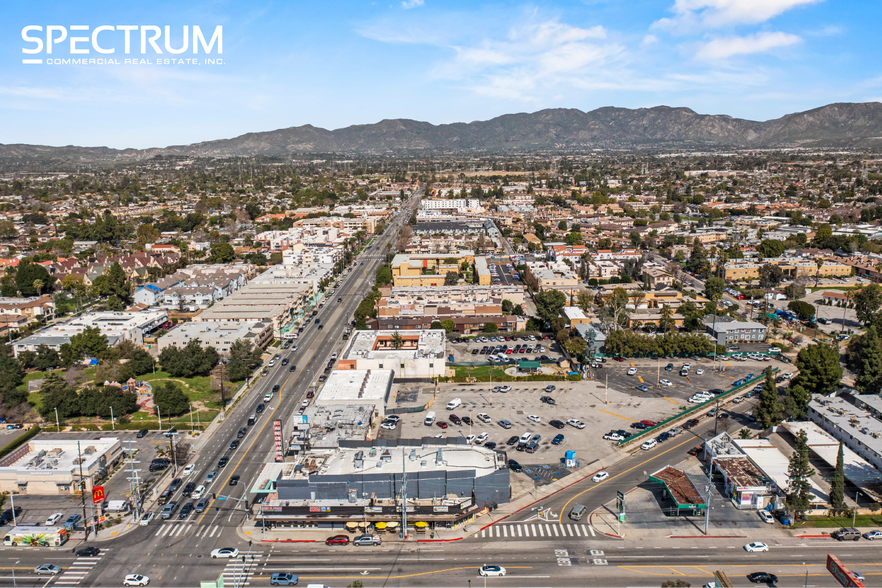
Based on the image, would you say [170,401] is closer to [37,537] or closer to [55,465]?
[55,465]

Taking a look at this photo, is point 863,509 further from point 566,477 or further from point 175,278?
point 175,278

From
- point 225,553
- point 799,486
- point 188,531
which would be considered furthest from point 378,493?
point 799,486

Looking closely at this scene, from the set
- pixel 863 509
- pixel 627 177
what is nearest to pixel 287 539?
pixel 863 509

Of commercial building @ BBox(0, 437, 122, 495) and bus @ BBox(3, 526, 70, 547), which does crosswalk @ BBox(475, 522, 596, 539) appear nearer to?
bus @ BBox(3, 526, 70, 547)

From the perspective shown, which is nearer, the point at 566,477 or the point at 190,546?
the point at 190,546

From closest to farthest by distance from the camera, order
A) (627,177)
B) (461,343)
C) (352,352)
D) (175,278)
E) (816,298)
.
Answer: (352,352)
(461,343)
(816,298)
(175,278)
(627,177)

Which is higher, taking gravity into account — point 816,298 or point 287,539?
point 816,298

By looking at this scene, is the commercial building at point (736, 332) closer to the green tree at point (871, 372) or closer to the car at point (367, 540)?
the green tree at point (871, 372)
